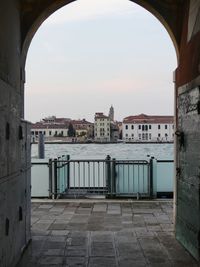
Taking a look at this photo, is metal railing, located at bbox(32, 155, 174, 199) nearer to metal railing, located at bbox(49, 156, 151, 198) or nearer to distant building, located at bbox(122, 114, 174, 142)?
metal railing, located at bbox(49, 156, 151, 198)

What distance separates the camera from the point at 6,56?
4852mm

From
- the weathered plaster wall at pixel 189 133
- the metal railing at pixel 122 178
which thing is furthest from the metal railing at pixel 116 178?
the weathered plaster wall at pixel 189 133

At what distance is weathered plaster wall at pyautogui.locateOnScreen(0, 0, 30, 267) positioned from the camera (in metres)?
4.50

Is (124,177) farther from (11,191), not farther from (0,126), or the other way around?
(0,126)

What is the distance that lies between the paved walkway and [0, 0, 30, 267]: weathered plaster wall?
598mm

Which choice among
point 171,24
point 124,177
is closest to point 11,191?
point 171,24

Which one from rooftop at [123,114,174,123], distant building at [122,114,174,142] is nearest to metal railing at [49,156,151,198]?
distant building at [122,114,174,142]

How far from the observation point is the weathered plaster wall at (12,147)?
450 centimetres

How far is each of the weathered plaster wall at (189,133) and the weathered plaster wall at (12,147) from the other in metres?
2.21

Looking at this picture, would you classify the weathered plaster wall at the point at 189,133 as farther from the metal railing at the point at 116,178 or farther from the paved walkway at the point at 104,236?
the metal railing at the point at 116,178

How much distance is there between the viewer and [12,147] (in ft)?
16.5

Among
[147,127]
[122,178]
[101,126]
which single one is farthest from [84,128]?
[122,178]

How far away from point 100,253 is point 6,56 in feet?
9.68

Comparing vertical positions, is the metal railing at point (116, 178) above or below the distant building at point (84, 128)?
below
